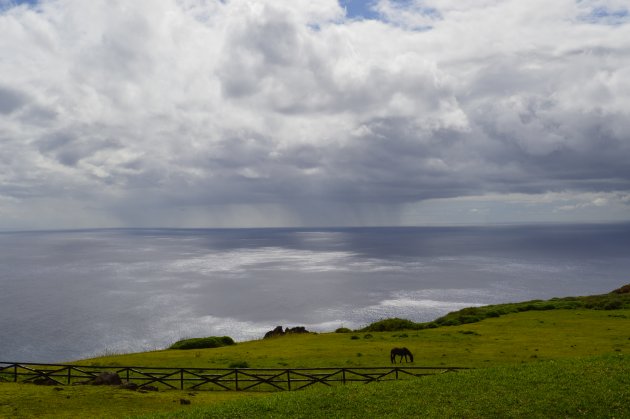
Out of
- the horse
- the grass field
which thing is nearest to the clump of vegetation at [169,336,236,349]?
the grass field

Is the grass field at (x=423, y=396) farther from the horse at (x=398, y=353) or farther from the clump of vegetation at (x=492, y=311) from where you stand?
the clump of vegetation at (x=492, y=311)

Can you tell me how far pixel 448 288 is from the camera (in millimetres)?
192000

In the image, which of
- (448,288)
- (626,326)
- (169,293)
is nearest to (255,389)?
(626,326)

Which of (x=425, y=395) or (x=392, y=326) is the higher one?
(x=425, y=395)

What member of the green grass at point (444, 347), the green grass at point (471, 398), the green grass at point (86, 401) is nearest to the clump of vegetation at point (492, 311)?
the green grass at point (444, 347)

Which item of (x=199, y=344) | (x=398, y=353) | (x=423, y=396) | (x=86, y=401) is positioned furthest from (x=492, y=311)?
(x=86, y=401)

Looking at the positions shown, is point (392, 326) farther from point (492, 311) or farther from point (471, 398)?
point (471, 398)

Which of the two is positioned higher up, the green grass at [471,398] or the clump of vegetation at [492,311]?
the green grass at [471,398]

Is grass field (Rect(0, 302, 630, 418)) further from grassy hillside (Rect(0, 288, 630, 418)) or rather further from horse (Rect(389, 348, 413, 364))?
horse (Rect(389, 348, 413, 364))

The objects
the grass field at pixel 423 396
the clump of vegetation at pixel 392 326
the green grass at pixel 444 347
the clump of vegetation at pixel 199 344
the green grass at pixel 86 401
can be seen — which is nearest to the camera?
the grass field at pixel 423 396

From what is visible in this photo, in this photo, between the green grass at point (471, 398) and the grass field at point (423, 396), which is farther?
the grass field at point (423, 396)

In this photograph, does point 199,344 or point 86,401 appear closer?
point 86,401

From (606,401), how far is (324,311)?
419 feet

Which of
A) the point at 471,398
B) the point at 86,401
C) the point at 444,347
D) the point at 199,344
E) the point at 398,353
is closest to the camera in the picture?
the point at 471,398
